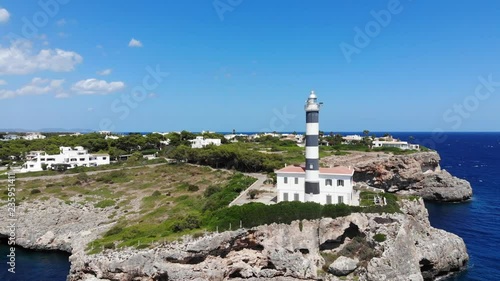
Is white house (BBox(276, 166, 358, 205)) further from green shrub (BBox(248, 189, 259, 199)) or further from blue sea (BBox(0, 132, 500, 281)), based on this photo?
blue sea (BBox(0, 132, 500, 281))

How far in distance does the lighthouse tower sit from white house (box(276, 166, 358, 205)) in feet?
2.22

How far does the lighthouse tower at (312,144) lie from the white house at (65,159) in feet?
182

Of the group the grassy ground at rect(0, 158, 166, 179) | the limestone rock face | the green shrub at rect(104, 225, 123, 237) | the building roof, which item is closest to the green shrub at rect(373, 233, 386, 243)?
the limestone rock face

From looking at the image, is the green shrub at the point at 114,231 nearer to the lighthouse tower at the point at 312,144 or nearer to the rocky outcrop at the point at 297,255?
the rocky outcrop at the point at 297,255

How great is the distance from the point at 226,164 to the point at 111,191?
70.8ft

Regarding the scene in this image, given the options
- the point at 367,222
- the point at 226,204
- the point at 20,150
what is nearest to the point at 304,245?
the point at 367,222

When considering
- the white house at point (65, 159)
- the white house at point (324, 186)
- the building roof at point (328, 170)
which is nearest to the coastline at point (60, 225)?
the white house at point (324, 186)

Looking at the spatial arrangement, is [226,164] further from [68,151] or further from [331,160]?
[68,151]

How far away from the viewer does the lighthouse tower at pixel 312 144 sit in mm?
31750

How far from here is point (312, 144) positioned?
31.7m

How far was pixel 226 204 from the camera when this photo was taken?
107 feet

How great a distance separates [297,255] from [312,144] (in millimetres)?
10305

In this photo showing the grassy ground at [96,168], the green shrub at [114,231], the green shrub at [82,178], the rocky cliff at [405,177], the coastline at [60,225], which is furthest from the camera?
the grassy ground at [96,168]

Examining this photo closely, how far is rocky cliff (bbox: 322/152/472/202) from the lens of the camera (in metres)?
58.2
